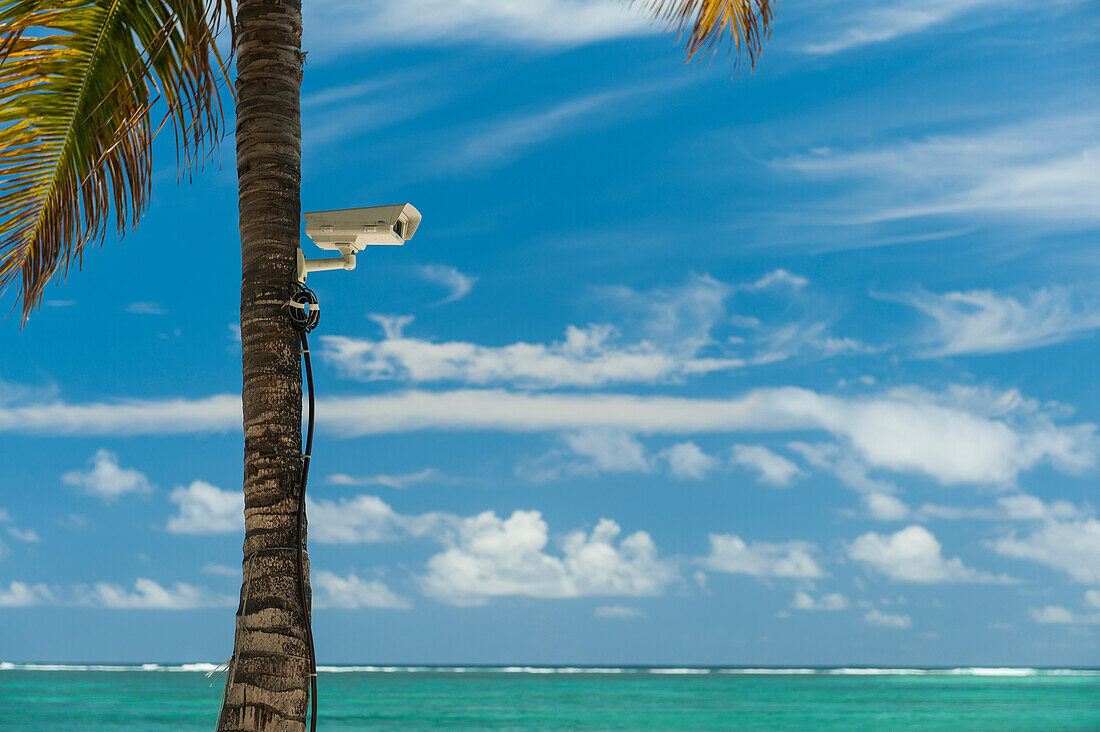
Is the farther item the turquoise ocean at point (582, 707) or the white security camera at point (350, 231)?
the turquoise ocean at point (582, 707)

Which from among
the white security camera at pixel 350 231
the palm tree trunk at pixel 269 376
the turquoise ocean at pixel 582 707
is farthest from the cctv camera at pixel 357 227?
the turquoise ocean at pixel 582 707

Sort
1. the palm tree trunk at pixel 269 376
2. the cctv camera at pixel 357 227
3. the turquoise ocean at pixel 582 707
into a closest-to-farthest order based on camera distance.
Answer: the palm tree trunk at pixel 269 376 → the cctv camera at pixel 357 227 → the turquoise ocean at pixel 582 707

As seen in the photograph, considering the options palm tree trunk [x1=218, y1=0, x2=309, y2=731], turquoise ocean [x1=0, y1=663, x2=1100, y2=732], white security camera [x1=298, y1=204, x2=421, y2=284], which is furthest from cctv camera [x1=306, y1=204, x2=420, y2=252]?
turquoise ocean [x1=0, y1=663, x2=1100, y2=732]

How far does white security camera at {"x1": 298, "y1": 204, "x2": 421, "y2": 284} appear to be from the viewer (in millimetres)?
5125

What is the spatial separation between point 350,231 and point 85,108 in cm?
183

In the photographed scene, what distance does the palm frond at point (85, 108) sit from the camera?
5582mm

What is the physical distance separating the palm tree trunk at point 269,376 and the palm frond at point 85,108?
30 centimetres

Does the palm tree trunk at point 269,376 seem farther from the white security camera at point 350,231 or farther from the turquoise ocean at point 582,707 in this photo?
the turquoise ocean at point 582,707

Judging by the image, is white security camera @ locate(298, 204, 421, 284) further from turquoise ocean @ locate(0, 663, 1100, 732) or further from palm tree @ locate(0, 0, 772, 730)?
turquoise ocean @ locate(0, 663, 1100, 732)

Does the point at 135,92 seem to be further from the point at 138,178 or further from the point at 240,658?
the point at 240,658

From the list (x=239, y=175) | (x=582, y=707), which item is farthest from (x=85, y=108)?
(x=582, y=707)

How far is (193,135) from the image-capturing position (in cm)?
589

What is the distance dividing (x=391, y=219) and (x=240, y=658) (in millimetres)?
2063

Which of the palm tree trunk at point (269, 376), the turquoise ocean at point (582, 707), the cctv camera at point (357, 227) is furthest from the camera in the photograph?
the turquoise ocean at point (582, 707)
